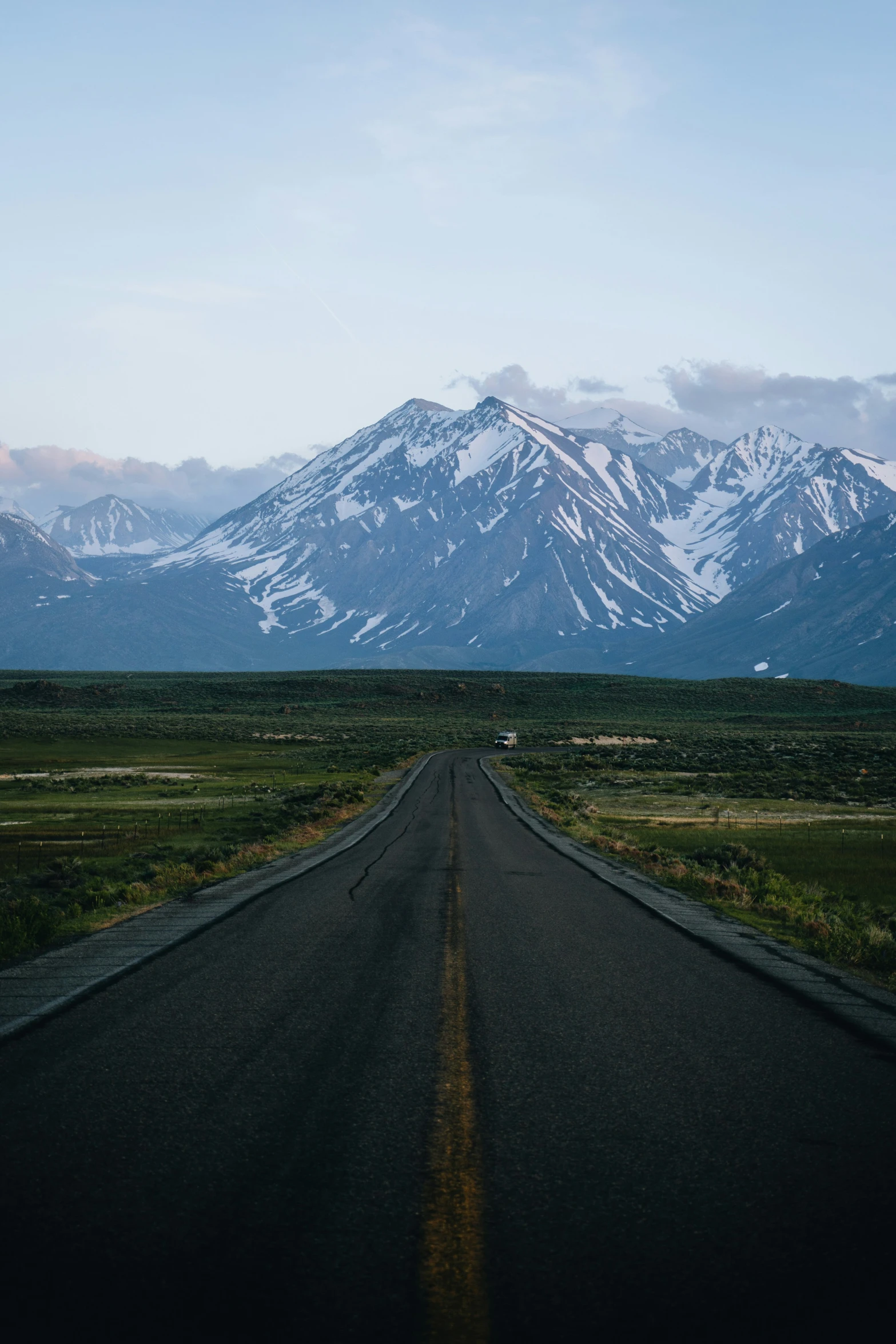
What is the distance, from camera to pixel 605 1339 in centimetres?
383

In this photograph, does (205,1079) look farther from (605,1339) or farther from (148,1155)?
(605,1339)

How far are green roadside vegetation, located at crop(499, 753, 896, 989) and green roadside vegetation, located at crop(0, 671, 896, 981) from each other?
119 millimetres

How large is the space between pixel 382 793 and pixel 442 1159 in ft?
124

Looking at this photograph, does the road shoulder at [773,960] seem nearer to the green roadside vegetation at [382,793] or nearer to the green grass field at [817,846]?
the green roadside vegetation at [382,793]

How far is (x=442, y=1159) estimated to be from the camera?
5.48 meters

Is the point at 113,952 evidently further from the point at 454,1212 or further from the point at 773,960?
the point at 773,960

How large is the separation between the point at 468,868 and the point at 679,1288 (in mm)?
15525

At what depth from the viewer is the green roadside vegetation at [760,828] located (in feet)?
51.4

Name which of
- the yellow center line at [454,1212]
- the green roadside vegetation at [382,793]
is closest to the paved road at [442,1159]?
the yellow center line at [454,1212]

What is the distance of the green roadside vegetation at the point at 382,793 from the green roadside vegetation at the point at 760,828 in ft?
0.39

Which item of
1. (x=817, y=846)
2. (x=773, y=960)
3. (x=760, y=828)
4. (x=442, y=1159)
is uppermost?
(x=442, y=1159)

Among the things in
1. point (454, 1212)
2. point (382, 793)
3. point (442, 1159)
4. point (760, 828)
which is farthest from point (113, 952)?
point (382, 793)

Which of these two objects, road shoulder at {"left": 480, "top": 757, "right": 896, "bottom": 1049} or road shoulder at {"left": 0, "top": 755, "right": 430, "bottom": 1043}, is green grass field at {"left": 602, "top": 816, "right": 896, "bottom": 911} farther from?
road shoulder at {"left": 0, "top": 755, "right": 430, "bottom": 1043}

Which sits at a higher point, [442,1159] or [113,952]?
[442,1159]
